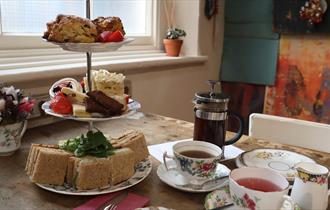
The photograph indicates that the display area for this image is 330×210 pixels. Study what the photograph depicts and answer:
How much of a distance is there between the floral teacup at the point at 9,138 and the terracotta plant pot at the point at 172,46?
1.13 meters

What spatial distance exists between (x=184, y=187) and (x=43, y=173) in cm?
31

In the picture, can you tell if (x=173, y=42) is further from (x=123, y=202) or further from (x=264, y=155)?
(x=123, y=202)

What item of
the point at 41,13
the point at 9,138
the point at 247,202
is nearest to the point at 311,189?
the point at 247,202

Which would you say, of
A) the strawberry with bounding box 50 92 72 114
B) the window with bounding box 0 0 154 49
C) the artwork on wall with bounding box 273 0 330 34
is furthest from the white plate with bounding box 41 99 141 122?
the artwork on wall with bounding box 273 0 330 34

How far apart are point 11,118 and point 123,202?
0.43m

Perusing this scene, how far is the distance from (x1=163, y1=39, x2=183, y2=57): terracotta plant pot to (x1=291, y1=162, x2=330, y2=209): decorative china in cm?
134

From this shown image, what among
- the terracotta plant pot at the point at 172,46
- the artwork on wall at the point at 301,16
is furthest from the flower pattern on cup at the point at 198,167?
the artwork on wall at the point at 301,16

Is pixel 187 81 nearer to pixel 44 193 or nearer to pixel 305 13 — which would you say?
pixel 305 13

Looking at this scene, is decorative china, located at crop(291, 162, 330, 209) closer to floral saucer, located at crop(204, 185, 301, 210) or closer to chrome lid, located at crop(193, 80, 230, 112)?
floral saucer, located at crop(204, 185, 301, 210)

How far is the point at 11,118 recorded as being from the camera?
93 centimetres

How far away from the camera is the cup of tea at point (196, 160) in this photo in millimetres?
748

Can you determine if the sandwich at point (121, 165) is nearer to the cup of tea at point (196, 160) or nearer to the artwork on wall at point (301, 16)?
the cup of tea at point (196, 160)

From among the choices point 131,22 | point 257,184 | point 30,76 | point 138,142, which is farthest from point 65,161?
point 131,22

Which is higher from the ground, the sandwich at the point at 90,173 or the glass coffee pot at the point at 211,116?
the glass coffee pot at the point at 211,116
